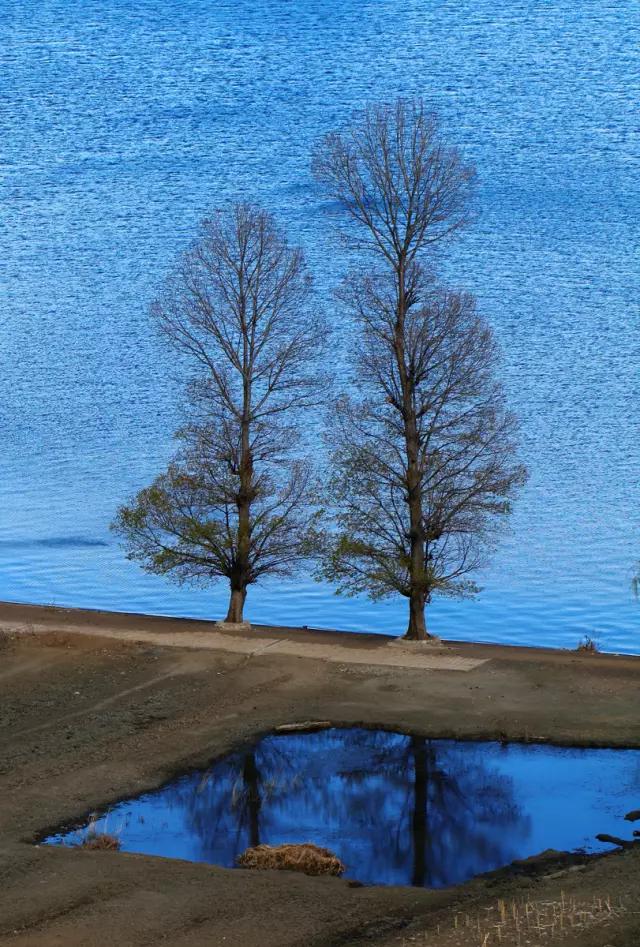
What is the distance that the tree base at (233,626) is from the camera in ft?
115

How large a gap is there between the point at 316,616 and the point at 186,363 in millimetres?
38898

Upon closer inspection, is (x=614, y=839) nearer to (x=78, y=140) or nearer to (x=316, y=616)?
(x=316, y=616)

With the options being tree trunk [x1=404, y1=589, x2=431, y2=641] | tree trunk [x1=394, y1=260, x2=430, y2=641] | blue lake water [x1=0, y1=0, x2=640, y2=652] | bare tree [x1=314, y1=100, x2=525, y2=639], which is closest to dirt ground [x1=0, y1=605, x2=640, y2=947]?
tree trunk [x1=404, y1=589, x2=431, y2=641]

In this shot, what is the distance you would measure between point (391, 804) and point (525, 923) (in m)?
7.57

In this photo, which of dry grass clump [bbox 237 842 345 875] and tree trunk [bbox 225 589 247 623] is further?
tree trunk [bbox 225 589 247 623]

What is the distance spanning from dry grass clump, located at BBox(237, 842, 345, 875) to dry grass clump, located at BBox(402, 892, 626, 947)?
3.45 metres

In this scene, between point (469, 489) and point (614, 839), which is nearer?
point (614, 839)

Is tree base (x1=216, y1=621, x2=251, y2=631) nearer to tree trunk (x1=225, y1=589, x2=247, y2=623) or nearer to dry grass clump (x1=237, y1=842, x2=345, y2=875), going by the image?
tree trunk (x1=225, y1=589, x2=247, y2=623)

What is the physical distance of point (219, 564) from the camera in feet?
116

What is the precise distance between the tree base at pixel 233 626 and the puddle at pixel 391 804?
24.4ft

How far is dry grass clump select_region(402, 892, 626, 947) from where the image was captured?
17078 mm

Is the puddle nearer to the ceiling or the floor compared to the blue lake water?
nearer to the floor

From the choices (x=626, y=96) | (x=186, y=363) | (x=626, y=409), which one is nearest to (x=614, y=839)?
(x=626, y=409)

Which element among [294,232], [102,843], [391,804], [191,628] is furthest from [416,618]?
[294,232]
